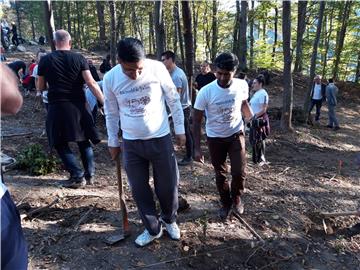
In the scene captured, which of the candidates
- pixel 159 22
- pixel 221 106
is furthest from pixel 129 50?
pixel 159 22

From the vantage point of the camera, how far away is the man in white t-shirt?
13.4 ft

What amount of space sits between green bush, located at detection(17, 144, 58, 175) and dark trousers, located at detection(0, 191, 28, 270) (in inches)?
169

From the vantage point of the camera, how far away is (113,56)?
42.9ft

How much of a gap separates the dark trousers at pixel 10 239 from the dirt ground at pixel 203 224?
6.22ft

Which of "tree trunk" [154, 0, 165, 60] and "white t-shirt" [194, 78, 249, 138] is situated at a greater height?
"tree trunk" [154, 0, 165, 60]

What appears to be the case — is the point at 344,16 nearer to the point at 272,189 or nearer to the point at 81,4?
the point at 272,189

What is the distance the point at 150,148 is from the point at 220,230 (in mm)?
1483

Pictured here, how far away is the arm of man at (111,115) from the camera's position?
3494mm

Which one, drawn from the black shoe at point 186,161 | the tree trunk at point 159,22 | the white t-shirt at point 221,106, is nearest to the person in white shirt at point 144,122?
the white t-shirt at point 221,106

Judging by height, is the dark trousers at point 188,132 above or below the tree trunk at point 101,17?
below

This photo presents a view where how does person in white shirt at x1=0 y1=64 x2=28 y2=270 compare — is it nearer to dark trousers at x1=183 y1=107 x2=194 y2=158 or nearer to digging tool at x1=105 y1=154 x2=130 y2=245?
digging tool at x1=105 y1=154 x2=130 y2=245

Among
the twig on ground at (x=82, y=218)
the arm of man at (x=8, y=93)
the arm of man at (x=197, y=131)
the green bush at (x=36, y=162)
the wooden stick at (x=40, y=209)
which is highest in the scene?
the arm of man at (x=8, y=93)

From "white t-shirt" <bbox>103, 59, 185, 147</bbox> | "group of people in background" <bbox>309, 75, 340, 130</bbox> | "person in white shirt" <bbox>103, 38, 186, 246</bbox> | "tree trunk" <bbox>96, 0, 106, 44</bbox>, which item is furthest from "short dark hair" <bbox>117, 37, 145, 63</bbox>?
"tree trunk" <bbox>96, 0, 106, 44</bbox>

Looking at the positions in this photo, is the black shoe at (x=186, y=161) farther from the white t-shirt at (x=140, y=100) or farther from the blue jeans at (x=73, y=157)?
the white t-shirt at (x=140, y=100)
